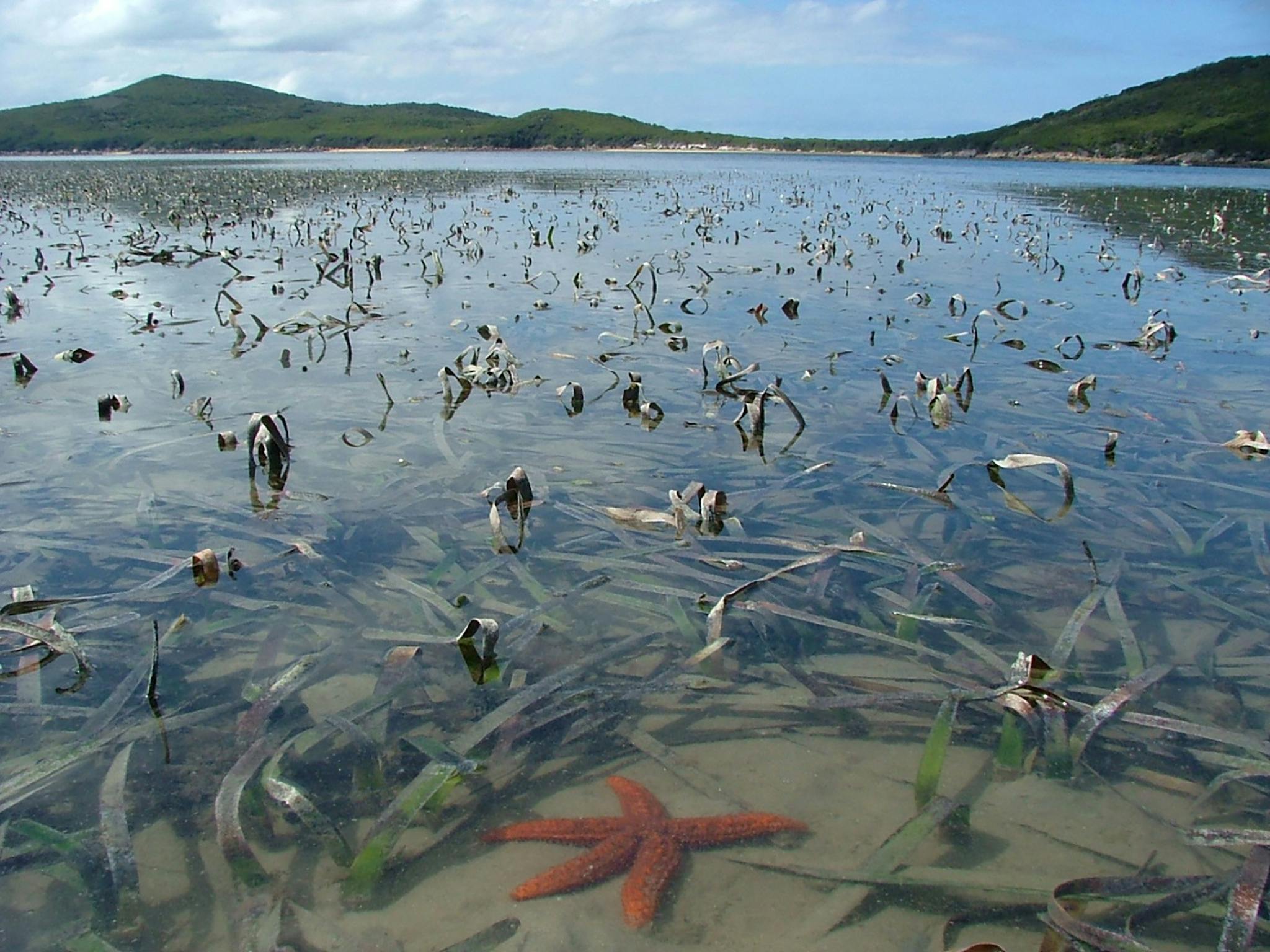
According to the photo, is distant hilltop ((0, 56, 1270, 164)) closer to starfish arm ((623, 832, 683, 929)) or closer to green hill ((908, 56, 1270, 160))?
green hill ((908, 56, 1270, 160))

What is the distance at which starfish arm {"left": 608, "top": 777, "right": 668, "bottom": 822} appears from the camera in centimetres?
300

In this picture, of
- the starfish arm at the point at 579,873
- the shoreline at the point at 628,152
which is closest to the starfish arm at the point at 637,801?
the starfish arm at the point at 579,873

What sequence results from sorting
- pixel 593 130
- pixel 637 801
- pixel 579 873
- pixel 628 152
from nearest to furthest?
1. pixel 579 873
2. pixel 637 801
3. pixel 628 152
4. pixel 593 130

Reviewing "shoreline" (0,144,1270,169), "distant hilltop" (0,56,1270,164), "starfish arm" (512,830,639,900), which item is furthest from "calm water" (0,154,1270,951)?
"shoreline" (0,144,1270,169)

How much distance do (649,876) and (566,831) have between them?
13.4 inches

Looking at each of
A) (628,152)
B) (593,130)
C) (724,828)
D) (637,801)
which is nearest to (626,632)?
(637,801)

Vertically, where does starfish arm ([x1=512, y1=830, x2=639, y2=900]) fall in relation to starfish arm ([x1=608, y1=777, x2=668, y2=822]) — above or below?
below

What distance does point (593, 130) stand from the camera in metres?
161

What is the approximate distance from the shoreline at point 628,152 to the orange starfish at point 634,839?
116176 millimetres

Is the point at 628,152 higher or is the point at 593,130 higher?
the point at 593,130

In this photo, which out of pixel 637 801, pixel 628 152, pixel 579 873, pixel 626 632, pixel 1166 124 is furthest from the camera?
pixel 628 152

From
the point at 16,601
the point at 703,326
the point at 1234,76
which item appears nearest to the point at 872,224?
the point at 703,326

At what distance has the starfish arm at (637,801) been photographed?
300cm

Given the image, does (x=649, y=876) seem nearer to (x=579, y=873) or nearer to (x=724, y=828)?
(x=579, y=873)
